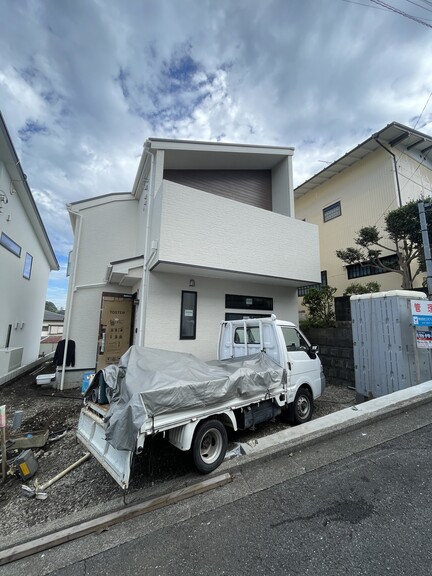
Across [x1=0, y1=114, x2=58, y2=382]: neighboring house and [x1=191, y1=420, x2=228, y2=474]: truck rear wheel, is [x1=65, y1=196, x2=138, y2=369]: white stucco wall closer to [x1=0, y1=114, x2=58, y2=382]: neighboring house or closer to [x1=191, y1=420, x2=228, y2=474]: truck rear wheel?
[x1=0, y1=114, x2=58, y2=382]: neighboring house

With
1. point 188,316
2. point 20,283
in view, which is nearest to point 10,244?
point 20,283

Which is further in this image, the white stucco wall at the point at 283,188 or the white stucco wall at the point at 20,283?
the white stucco wall at the point at 283,188

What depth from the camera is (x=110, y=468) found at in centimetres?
266

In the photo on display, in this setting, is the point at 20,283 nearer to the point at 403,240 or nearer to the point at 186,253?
the point at 186,253

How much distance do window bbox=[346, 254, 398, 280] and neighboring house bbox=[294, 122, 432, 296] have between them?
2cm

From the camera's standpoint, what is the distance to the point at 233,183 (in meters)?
9.59

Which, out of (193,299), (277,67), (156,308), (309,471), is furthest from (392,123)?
(309,471)

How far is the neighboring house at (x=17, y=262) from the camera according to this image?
8.34 m

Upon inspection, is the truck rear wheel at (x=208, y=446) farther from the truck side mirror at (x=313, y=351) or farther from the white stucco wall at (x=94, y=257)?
the white stucco wall at (x=94, y=257)

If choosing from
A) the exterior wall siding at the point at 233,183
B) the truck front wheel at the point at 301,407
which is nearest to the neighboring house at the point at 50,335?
the exterior wall siding at the point at 233,183

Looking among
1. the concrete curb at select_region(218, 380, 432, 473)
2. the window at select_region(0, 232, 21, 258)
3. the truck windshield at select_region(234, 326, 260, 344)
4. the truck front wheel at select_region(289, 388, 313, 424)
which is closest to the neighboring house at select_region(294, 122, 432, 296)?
the concrete curb at select_region(218, 380, 432, 473)

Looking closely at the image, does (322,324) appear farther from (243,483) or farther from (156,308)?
(243,483)

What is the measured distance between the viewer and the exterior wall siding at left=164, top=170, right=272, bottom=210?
29.3ft

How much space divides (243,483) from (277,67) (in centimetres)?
886
